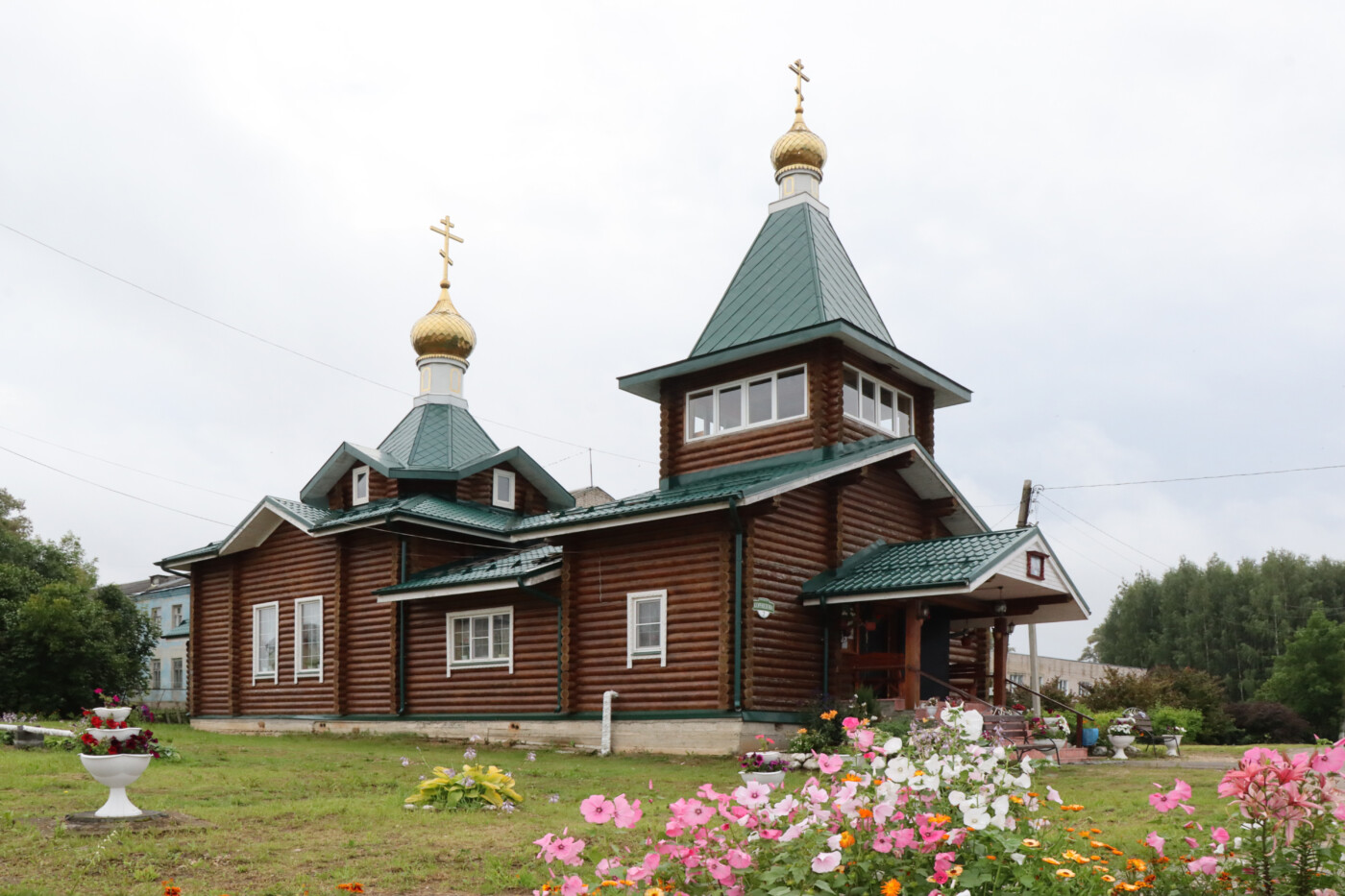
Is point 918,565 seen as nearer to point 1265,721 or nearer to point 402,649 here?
point 402,649

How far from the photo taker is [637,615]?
18.5 meters

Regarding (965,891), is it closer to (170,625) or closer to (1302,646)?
(1302,646)

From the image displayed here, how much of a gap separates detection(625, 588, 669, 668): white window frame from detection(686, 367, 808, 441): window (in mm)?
3417

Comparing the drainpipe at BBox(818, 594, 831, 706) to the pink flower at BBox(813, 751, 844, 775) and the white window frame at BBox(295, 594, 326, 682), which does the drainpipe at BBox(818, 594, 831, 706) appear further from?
the pink flower at BBox(813, 751, 844, 775)

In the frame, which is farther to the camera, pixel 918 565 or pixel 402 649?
pixel 402 649

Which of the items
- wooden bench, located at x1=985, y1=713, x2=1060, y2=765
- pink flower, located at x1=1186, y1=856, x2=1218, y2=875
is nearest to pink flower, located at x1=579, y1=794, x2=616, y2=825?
pink flower, located at x1=1186, y1=856, x2=1218, y2=875

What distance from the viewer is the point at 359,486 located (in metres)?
25.6

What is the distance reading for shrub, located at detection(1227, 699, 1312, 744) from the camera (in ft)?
104

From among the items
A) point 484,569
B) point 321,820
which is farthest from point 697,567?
point 321,820

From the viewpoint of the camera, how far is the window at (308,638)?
24.4 metres

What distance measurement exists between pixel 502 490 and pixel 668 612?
9071 millimetres

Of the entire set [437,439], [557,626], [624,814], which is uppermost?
[437,439]

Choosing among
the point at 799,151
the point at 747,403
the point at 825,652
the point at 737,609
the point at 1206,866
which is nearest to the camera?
the point at 1206,866

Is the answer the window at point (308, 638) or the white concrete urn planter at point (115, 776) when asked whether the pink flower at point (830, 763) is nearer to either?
the white concrete urn planter at point (115, 776)
